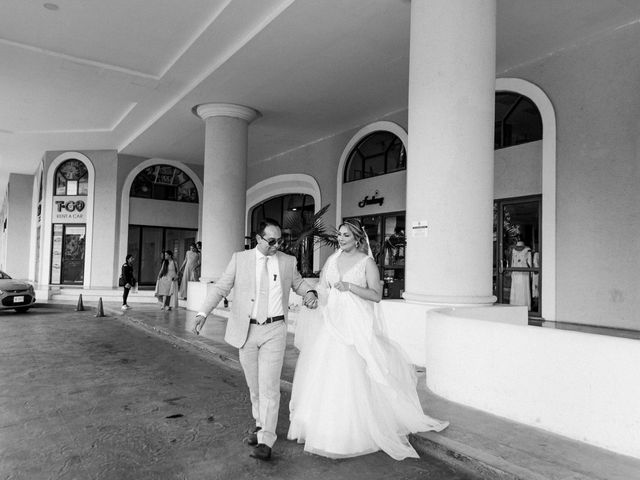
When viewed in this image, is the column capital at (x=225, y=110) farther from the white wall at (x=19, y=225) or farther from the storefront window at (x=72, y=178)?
the white wall at (x=19, y=225)

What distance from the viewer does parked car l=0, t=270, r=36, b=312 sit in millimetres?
13992

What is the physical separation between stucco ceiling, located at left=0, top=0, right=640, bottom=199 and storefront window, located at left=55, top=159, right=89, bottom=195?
432cm

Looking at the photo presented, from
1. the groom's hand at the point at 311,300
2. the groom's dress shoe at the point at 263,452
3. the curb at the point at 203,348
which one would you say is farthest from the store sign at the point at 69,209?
the groom's dress shoe at the point at 263,452

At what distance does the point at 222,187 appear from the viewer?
43.3 feet

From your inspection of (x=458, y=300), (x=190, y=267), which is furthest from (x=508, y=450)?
(x=190, y=267)

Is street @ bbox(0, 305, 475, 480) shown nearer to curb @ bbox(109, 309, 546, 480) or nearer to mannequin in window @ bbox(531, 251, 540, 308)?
curb @ bbox(109, 309, 546, 480)

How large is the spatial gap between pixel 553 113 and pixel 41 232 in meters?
20.4

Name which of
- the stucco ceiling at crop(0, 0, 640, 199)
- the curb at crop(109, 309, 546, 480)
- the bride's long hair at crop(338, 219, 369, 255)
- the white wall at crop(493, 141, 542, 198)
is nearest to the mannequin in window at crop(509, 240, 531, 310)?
Result: the white wall at crop(493, 141, 542, 198)

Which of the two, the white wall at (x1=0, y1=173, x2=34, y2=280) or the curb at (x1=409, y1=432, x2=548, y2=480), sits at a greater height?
the white wall at (x1=0, y1=173, x2=34, y2=280)

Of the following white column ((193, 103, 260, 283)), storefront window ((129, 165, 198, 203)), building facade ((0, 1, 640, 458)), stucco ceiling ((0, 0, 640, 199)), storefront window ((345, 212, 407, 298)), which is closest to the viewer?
building facade ((0, 1, 640, 458))

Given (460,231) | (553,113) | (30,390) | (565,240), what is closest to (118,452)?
(30,390)

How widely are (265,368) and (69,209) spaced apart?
63.5 feet

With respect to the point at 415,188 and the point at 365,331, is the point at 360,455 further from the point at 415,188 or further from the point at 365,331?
the point at 415,188

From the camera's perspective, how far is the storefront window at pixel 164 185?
2083 centimetres
